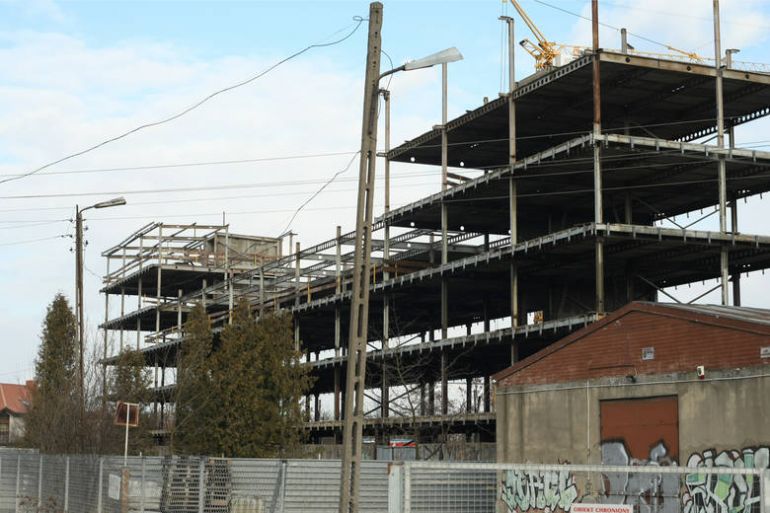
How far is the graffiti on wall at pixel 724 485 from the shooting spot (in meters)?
19.8

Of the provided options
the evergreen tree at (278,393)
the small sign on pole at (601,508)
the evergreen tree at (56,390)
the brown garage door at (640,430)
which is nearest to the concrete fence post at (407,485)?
the small sign on pole at (601,508)

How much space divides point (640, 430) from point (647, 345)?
2.07 meters

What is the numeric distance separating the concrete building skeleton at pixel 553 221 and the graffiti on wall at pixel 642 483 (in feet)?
49.8

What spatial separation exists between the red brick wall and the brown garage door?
80 centimetres

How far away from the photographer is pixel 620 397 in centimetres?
2692

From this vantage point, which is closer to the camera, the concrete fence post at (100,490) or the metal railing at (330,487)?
the metal railing at (330,487)

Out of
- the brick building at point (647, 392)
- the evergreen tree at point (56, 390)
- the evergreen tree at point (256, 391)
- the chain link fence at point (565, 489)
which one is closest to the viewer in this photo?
the chain link fence at point (565, 489)

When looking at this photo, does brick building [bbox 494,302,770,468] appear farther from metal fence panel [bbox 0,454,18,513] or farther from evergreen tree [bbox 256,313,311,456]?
metal fence panel [bbox 0,454,18,513]

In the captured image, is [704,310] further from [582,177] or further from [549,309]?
[549,309]

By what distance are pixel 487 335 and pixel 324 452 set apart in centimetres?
1039

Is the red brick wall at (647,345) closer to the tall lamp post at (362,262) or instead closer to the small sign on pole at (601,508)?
the tall lamp post at (362,262)

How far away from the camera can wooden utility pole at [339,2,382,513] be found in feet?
55.0

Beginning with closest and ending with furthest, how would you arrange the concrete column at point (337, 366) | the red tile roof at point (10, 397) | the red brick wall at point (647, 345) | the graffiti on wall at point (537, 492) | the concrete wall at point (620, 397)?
the graffiti on wall at point (537, 492) → the concrete wall at point (620, 397) → the red brick wall at point (647, 345) → the concrete column at point (337, 366) → the red tile roof at point (10, 397)

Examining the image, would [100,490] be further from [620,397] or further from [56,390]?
[56,390]
